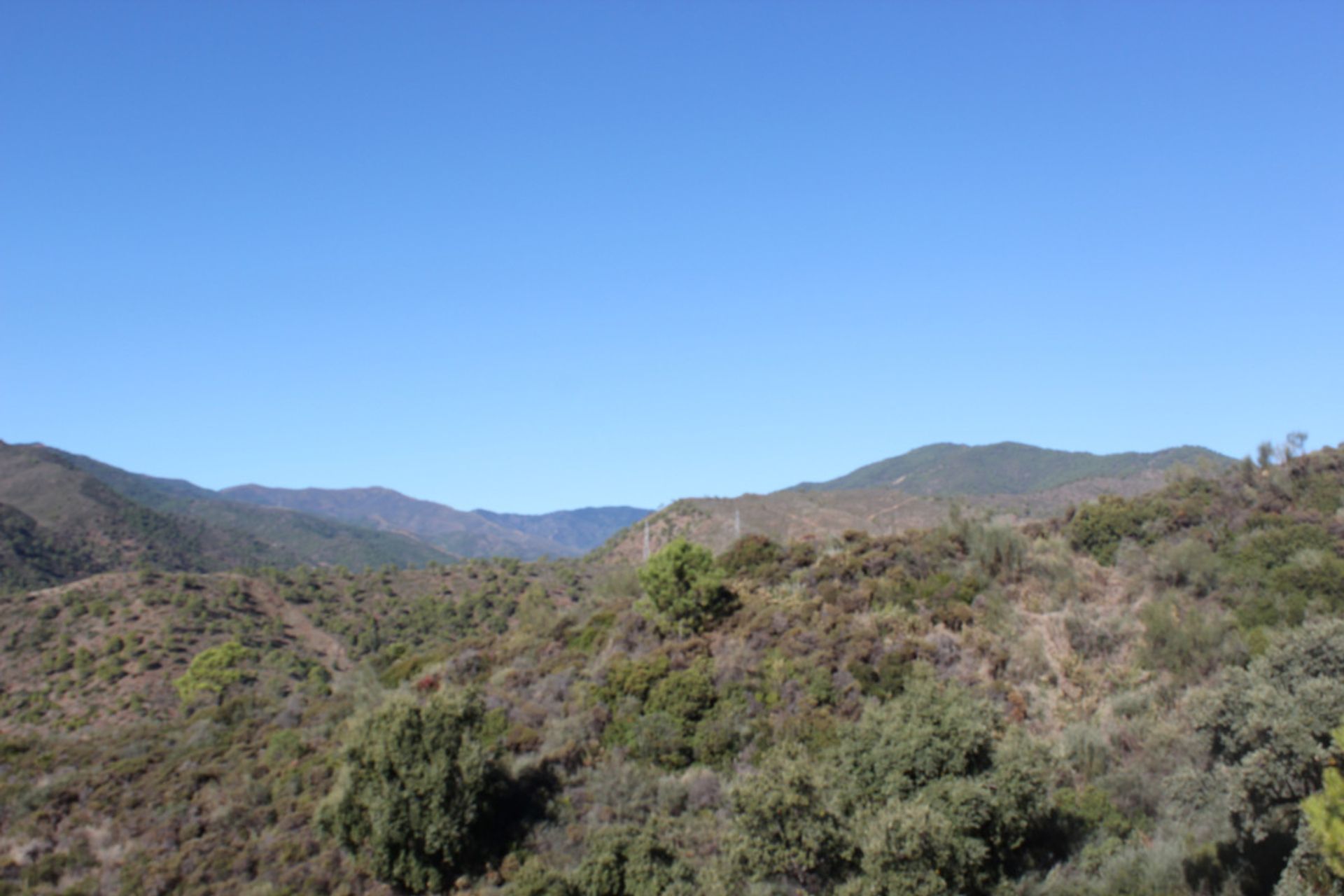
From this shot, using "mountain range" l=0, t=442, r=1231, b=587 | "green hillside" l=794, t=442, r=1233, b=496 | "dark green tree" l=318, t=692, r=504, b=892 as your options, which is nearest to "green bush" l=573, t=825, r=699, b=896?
"dark green tree" l=318, t=692, r=504, b=892

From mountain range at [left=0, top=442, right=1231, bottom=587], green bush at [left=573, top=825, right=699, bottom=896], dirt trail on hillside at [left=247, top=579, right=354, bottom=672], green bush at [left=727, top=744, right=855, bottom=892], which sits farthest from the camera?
mountain range at [left=0, top=442, right=1231, bottom=587]

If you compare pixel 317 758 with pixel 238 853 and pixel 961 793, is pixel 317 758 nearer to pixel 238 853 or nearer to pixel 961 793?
pixel 238 853

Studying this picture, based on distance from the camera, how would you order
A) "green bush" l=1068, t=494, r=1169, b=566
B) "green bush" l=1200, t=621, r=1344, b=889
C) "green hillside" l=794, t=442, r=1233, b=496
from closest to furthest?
"green bush" l=1200, t=621, r=1344, b=889 < "green bush" l=1068, t=494, r=1169, b=566 < "green hillside" l=794, t=442, r=1233, b=496

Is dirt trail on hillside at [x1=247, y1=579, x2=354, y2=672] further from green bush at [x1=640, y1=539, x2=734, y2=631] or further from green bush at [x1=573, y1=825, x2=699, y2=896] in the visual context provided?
green bush at [x1=573, y1=825, x2=699, y2=896]

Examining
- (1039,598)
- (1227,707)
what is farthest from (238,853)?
(1039,598)

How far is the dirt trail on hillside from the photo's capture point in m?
52.0

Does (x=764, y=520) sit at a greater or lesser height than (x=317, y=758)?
greater

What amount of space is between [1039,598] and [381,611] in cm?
4481

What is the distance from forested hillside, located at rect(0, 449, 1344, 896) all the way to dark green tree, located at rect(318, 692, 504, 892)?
0.07 metres

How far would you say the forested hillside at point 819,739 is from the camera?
1427 cm

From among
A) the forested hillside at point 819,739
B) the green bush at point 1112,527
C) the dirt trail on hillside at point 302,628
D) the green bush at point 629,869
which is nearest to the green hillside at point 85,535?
the dirt trail on hillside at point 302,628

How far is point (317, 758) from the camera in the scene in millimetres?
24297

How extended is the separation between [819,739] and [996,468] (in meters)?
112

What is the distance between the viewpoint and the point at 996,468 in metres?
125
